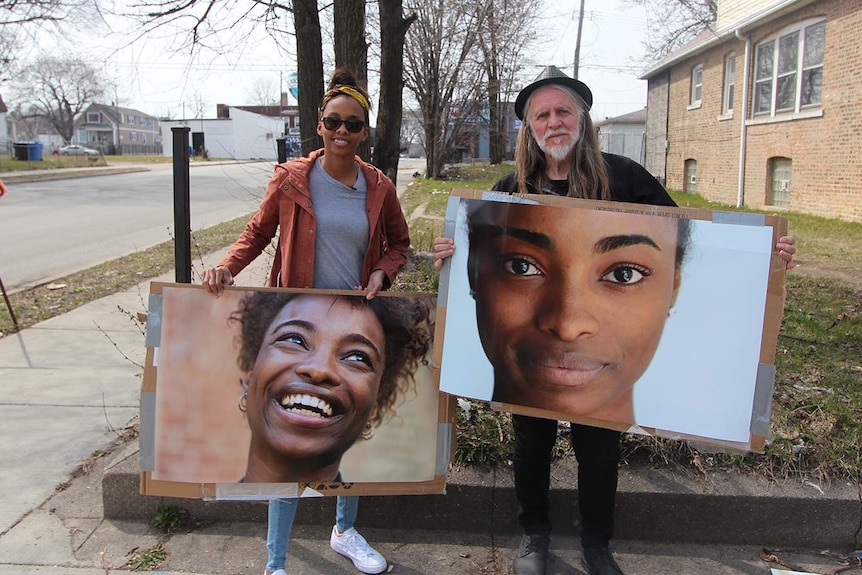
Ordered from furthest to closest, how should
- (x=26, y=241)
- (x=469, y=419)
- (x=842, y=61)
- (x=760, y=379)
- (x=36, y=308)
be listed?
(x=842, y=61)
(x=26, y=241)
(x=36, y=308)
(x=469, y=419)
(x=760, y=379)

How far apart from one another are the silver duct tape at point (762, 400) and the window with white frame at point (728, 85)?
1939 centimetres

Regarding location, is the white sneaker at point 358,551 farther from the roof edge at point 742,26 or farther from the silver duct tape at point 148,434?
the roof edge at point 742,26

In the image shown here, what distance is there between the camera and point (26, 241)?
1241 cm

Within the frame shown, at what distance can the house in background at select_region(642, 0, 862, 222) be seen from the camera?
46.4ft

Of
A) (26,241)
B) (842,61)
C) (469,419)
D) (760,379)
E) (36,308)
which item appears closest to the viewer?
(760,379)

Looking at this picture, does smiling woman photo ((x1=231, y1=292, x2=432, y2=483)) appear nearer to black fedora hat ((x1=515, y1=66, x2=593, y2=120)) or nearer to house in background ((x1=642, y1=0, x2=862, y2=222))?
black fedora hat ((x1=515, y1=66, x2=593, y2=120))

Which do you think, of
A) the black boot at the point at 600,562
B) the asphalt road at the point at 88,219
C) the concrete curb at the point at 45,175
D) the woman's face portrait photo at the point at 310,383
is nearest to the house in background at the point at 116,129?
the concrete curb at the point at 45,175

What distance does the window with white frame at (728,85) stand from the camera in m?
19.9

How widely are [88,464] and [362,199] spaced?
235 cm

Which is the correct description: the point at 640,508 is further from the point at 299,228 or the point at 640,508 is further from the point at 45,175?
the point at 45,175

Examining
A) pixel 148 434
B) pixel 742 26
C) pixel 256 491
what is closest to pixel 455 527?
pixel 256 491

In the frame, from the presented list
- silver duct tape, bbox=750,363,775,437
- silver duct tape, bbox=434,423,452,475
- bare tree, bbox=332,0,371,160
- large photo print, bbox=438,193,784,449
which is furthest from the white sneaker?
bare tree, bbox=332,0,371,160

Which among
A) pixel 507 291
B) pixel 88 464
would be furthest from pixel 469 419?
pixel 88 464

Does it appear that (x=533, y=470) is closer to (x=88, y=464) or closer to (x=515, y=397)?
(x=515, y=397)
